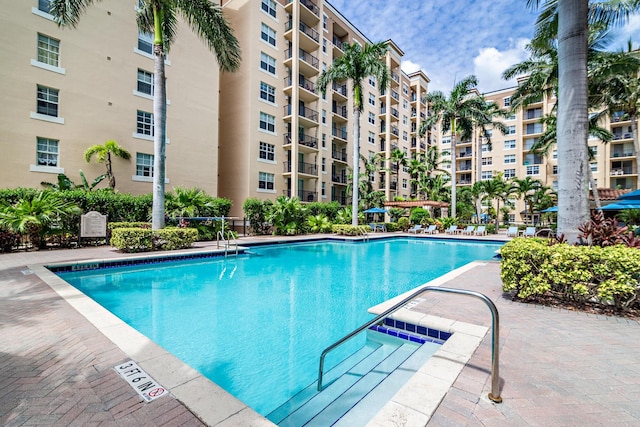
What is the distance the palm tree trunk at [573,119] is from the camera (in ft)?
19.8

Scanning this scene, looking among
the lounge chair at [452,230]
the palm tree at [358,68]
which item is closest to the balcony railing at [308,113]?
the palm tree at [358,68]

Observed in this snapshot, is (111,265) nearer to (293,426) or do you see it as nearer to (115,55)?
(293,426)

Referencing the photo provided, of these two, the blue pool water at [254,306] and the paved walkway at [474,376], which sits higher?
the paved walkway at [474,376]

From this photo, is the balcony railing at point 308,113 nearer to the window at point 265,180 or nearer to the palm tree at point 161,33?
Answer: the window at point 265,180

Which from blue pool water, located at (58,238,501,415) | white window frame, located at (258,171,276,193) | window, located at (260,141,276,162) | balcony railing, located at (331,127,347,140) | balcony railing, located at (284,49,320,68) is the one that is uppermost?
balcony railing, located at (284,49,320,68)

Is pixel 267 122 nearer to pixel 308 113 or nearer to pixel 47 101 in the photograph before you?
pixel 308 113

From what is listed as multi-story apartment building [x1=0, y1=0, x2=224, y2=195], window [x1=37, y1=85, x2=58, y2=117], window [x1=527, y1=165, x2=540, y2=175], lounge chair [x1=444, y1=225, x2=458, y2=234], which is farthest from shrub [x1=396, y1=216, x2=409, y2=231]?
window [x1=527, y1=165, x2=540, y2=175]

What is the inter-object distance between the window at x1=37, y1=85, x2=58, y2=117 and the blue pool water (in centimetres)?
1155

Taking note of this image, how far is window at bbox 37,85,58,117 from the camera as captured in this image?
598 inches

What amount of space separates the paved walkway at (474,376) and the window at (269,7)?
90.7 feet

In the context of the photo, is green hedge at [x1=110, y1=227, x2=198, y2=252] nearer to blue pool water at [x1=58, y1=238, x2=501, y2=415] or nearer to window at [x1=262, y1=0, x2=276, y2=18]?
blue pool water at [x1=58, y1=238, x2=501, y2=415]

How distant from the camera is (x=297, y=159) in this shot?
85.5ft

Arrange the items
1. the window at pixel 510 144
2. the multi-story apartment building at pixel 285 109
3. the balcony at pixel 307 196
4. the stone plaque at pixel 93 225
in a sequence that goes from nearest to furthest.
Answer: the stone plaque at pixel 93 225, the multi-story apartment building at pixel 285 109, the balcony at pixel 307 196, the window at pixel 510 144

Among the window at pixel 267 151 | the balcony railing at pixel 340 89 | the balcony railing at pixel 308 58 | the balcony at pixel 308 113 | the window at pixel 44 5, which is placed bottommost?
the window at pixel 267 151
